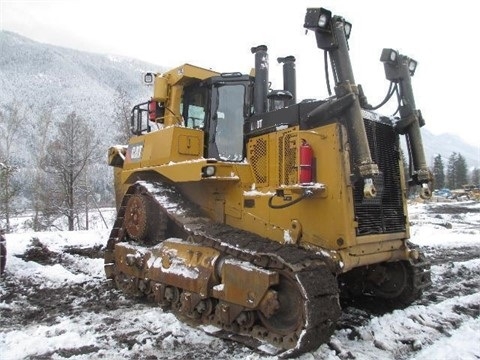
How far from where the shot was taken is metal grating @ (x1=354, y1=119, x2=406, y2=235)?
5.23 meters

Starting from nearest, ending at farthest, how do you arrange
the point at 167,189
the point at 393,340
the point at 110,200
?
the point at 393,340 → the point at 167,189 → the point at 110,200

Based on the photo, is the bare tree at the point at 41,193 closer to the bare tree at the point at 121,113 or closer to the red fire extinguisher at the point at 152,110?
the bare tree at the point at 121,113

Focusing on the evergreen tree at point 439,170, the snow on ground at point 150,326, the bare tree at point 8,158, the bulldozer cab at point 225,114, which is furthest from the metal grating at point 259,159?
the evergreen tree at point 439,170

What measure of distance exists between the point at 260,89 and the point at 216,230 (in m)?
2.03

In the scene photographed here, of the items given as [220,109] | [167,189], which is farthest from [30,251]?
[220,109]

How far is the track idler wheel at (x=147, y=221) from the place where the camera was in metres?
6.73

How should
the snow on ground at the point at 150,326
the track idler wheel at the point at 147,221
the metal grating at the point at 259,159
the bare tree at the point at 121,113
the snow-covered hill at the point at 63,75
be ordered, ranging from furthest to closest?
the snow-covered hill at the point at 63,75 < the bare tree at the point at 121,113 < the track idler wheel at the point at 147,221 < the metal grating at the point at 259,159 < the snow on ground at the point at 150,326

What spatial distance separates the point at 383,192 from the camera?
→ 5668mm

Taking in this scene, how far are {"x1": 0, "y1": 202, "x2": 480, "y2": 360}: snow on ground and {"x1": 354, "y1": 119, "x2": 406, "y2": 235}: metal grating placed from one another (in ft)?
3.62

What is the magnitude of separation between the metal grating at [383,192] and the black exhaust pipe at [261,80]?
1.49 metres

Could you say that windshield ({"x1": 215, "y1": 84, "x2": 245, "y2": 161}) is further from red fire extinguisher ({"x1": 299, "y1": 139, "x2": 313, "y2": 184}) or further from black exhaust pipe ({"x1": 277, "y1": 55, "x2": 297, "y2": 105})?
red fire extinguisher ({"x1": 299, "y1": 139, "x2": 313, "y2": 184})

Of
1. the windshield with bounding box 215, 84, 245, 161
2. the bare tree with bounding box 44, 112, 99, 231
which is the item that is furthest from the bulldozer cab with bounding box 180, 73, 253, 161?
the bare tree with bounding box 44, 112, 99, 231

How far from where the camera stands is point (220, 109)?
22.0 feet

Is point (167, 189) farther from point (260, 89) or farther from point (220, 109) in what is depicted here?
point (260, 89)
